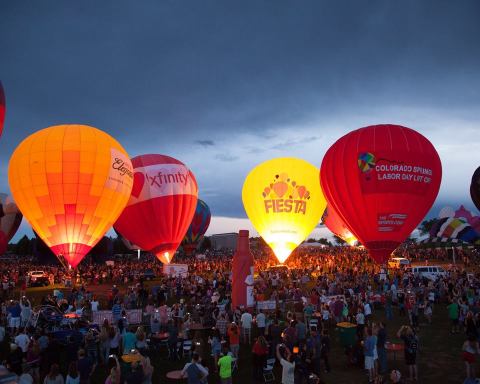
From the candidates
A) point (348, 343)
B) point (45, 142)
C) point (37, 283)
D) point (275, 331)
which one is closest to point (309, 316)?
point (348, 343)

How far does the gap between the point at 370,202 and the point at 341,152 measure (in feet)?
8.23

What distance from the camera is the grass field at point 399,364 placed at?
→ 9.45m

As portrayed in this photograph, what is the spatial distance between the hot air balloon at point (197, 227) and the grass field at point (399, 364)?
3157cm

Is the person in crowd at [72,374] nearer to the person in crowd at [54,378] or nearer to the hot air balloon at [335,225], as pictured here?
the person in crowd at [54,378]

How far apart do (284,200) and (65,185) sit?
12103 mm

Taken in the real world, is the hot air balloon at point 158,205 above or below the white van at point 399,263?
above

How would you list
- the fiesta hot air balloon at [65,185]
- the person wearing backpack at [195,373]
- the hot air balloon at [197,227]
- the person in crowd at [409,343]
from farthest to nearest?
the hot air balloon at [197,227] < the fiesta hot air balloon at [65,185] < the person in crowd at [409,343] < the person wearing backpack at [195,373]

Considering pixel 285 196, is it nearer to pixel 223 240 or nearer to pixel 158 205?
pixel 158 205

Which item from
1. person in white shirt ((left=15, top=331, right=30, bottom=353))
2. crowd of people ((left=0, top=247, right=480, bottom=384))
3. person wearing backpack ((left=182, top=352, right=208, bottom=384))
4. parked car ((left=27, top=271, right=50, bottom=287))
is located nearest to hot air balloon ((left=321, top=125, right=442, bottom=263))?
crowd of people ((left=0, top=247, right=480, bottom=384))

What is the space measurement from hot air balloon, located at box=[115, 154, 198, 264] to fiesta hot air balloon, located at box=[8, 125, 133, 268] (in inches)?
202

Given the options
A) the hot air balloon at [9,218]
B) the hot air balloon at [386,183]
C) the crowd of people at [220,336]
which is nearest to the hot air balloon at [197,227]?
the hot air balloon at [9,218]

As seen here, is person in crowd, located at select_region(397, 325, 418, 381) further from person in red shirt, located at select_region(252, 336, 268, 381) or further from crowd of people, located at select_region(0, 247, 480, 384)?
person in red shirt, located at select_region(252, 336, 268, 381)

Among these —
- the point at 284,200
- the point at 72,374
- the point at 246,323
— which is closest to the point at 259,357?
the point at 246,323

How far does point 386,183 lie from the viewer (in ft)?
58.0
